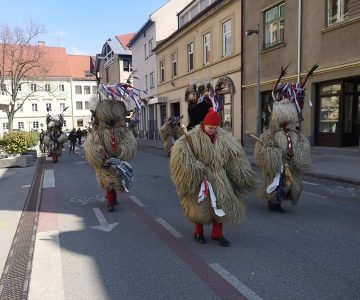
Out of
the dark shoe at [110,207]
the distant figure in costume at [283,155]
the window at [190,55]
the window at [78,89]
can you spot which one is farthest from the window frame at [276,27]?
the window at [78,89]

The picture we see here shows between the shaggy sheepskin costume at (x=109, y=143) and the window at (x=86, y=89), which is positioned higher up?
the window at (x=86, y=89)

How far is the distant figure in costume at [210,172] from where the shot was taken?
4762 millimetres

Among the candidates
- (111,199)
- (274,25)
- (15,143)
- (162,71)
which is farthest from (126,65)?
(111,199)

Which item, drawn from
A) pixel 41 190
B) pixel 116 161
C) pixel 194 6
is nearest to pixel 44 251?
pixel 116 161

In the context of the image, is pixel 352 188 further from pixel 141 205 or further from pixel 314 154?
pixel 314 154

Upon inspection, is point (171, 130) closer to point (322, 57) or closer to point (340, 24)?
point (322, 57)

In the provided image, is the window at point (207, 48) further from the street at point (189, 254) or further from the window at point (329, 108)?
Answer: the street at point (189, 254)

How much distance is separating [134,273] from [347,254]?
8.28 feet

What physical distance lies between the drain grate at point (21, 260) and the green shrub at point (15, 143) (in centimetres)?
814

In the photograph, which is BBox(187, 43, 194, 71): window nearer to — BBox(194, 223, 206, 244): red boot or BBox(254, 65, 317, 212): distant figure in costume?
BBox(254, 65, 317, 212): distant figure in costume

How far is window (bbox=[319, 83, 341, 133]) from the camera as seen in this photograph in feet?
48.4

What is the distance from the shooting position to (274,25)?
58.0 feet

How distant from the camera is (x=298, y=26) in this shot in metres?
15.7

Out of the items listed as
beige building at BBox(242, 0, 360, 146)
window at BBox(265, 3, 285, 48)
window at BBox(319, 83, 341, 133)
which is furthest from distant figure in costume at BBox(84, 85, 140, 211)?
window at BBox(265, 3, 285, 48)
